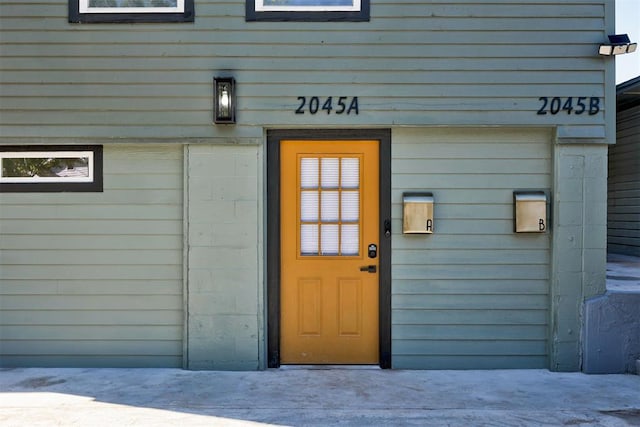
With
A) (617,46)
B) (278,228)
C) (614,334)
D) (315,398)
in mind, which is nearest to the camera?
(315,398)

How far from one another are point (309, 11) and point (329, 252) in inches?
86.3

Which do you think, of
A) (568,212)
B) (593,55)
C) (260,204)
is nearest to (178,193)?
(260,204)

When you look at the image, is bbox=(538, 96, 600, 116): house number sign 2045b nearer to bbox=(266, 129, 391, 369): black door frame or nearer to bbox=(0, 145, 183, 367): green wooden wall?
bbox=(266, 129, 391, 369): black door frame

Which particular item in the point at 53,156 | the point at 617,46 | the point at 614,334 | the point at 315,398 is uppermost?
the point at 617,46

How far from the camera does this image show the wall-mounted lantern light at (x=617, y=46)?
15.5ft

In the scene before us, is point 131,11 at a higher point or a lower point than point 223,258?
higher

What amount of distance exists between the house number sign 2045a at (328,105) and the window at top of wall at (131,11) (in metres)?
1.27

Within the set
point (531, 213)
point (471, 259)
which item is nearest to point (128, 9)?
point (471, 259)

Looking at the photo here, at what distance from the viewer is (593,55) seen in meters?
4.89

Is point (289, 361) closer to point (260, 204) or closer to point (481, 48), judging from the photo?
point (260, 204)

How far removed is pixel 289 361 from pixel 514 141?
289 centimetres

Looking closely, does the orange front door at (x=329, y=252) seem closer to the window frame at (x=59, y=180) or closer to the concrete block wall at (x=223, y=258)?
the concrete block wall at (x=223, y=258)

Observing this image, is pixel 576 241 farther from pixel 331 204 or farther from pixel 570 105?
pixel 331 204

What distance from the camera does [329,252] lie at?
16.7 ft
